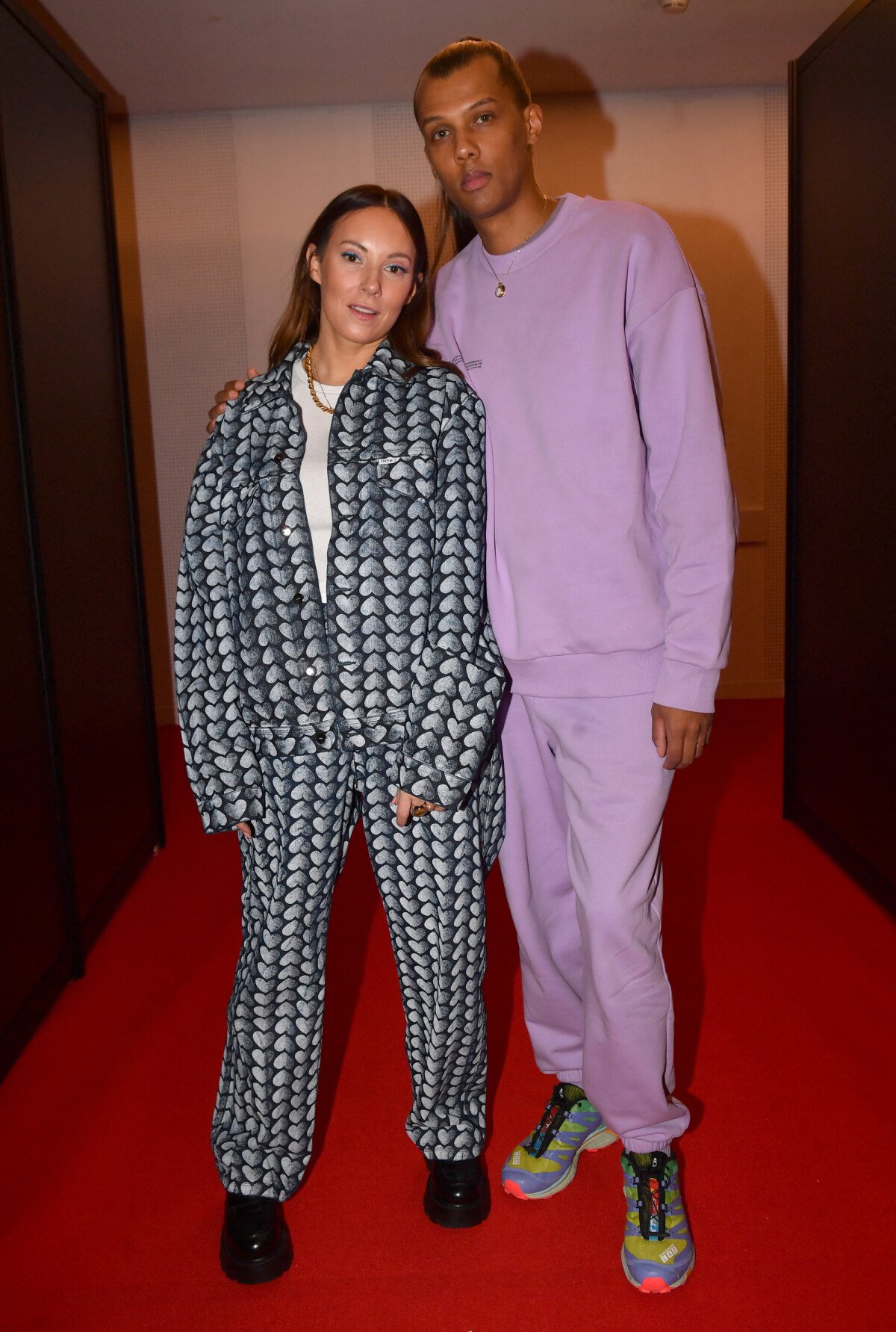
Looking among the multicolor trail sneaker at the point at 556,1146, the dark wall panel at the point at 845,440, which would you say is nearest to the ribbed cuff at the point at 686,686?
the multicolor trail sneaker at the point at 556,1146

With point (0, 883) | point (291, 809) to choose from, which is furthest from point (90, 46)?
point (291, 809)

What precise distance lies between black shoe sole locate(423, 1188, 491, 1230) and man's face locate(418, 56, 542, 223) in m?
1.52

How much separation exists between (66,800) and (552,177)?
3.74 m

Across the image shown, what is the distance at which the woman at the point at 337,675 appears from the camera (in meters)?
1.49

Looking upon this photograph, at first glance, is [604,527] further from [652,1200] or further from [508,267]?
[652,1200]

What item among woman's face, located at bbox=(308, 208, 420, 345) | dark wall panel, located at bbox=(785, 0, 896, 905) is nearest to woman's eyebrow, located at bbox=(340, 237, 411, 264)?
woman's face, located at bbox=(308, 208, 420, 345)

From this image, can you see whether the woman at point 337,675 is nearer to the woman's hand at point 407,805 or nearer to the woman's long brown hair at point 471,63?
the woman's hand at point 407,805

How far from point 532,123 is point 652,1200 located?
1628mm

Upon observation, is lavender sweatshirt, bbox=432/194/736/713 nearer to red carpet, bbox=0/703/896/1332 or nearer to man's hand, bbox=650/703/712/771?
man's hand, bbox=650/703/712/771

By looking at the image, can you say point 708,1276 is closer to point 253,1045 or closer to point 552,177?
point 253,1045

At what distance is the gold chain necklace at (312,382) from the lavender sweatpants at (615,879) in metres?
0.52

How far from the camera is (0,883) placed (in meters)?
2.23

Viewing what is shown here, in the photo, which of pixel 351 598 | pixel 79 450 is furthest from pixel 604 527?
pixel 79 450

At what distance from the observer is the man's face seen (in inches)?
62.8
